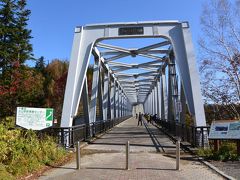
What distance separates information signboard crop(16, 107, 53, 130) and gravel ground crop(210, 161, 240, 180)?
19.5 ft

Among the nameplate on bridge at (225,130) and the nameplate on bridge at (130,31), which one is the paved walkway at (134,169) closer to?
the nameplate on bridge at (225,130)

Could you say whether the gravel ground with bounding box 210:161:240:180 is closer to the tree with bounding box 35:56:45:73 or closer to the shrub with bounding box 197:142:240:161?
the shrub with bounding box 197:142:240:161

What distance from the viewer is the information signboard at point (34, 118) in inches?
503

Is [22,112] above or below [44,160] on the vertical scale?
above

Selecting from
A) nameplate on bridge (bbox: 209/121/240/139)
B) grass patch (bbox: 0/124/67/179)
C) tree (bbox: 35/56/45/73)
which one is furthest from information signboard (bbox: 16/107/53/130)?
tree (bbox: 35/56/45/73)

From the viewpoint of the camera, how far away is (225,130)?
41.9 ft

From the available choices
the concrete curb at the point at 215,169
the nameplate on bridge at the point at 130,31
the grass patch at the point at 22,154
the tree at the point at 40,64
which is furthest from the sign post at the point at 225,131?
the tree at the point at 40,64

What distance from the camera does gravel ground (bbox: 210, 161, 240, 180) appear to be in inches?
371

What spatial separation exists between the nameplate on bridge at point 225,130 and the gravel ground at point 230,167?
1.12m

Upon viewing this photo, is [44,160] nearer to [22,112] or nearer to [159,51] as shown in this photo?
[22,112]

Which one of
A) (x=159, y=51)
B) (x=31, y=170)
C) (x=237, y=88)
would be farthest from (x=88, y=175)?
(x=159, y=51)

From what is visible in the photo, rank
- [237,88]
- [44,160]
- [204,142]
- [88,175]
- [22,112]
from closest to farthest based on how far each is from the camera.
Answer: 1. [88,175]
2. [44,160]
3. [22,112]
4. [204,142]
5. [237,88]

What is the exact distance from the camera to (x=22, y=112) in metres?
12.9

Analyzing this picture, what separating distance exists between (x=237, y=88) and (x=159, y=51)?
8.72m
